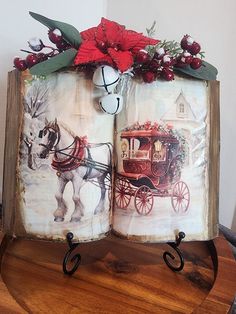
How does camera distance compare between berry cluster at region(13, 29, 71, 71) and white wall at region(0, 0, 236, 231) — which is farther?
white wall at region(0, 0, 236, 231)

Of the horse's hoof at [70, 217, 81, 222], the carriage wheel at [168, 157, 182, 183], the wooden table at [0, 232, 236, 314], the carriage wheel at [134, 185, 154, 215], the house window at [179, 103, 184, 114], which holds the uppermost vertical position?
the house window at [179, 103, 184, 114]

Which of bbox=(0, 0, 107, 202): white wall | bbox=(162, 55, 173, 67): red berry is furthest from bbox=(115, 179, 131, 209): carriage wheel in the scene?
bbox=(0, 0, 107, 202): white wall

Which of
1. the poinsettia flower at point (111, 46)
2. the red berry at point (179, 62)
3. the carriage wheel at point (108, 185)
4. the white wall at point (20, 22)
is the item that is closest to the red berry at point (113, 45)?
the poinsettia flower at point (111, 46)

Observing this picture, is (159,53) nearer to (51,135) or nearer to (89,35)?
(89,35)

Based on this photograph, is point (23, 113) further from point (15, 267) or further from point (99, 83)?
point (15, 267)

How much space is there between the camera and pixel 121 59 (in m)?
0.40

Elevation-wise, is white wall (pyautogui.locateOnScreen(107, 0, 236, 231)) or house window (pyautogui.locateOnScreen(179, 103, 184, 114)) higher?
white wall (pyautogui.locateOnScreen(107, 0, 236, 231))

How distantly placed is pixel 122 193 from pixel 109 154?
72 millimetres

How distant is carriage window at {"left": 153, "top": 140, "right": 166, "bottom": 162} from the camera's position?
0.45 meters

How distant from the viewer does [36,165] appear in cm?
44

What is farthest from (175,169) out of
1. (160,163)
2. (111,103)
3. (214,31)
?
(214,31)

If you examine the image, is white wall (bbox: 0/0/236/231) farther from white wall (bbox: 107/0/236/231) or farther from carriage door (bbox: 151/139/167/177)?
carriage door (bbox: 151/139/167/177)

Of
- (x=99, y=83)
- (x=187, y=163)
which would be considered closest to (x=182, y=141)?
(x=187, y=163)

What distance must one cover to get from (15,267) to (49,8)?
596 mm
